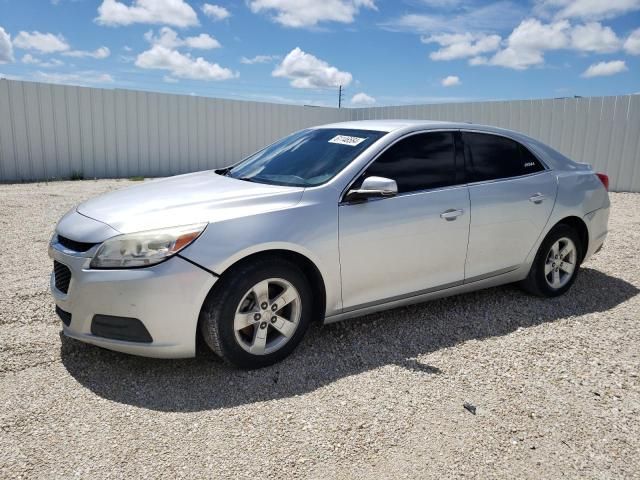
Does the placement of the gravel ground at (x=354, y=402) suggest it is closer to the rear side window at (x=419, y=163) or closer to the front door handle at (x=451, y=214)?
the front door handle at (x=451, y=214)

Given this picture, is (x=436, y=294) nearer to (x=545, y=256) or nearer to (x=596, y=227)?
(x=545, y=256)

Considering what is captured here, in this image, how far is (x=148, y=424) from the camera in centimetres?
280

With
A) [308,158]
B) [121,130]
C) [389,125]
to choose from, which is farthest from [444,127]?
[121,130]

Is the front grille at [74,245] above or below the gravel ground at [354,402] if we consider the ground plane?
above

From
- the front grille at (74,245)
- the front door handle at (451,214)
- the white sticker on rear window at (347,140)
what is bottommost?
the front grille at (74,245)

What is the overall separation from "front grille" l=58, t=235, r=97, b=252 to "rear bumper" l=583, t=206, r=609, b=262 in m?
4.20

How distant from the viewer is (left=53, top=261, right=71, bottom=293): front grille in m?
3.23

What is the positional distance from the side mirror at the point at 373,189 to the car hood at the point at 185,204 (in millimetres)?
353

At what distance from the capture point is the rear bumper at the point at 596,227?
4.95 metres

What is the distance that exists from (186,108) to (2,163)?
530cm

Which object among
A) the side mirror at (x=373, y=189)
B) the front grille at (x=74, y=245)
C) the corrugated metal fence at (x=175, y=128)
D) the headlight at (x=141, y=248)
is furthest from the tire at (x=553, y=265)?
the corrugated metal fence at (x=175, y=128)

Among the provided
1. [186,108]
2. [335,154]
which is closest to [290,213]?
[335,154]

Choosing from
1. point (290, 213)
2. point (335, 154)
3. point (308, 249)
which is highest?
point (335, 154)

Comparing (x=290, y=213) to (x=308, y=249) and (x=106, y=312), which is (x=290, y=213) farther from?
(x=106, y=312)
